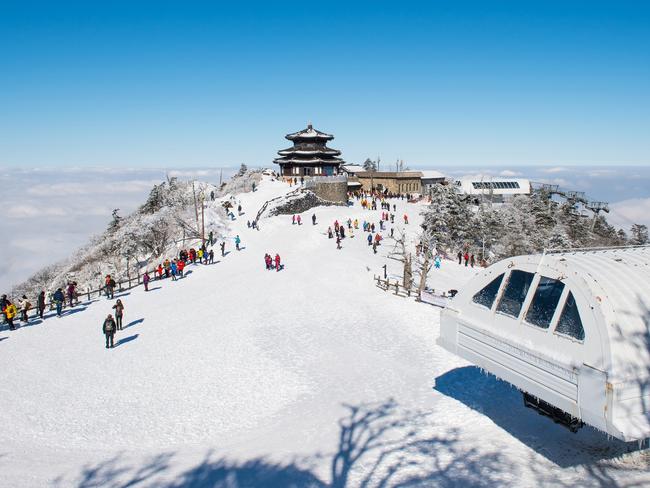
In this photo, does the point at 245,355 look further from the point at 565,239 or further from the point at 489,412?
the point at 565,239

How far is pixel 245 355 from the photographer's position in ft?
50.9

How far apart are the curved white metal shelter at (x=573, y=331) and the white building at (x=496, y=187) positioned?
73348mm

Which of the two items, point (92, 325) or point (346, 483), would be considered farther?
point (92, 325)

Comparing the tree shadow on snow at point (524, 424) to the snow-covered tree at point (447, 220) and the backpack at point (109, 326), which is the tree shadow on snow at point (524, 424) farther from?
the snow-covered tree at point (447, 220)

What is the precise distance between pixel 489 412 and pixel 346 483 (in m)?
3.91

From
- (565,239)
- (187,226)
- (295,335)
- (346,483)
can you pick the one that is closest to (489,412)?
(346,483)

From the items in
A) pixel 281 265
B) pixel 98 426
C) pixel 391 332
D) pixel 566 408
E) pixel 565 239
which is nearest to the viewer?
pixel 566 408

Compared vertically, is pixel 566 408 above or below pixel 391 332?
above

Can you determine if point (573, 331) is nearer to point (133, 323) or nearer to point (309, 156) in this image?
point (133, 323)

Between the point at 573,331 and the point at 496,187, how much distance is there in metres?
82.0

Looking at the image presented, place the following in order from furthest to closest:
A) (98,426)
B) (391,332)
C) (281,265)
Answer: (281,265)
(391,332)
(98,426)

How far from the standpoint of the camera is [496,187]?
3265 inches

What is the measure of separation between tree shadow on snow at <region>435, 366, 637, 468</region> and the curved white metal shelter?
1953 millimetres

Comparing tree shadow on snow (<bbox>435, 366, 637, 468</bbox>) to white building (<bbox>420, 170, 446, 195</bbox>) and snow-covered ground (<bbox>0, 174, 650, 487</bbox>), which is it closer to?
snow-covered ground (<bbox>0, 174, 650, 487</bbox>)
